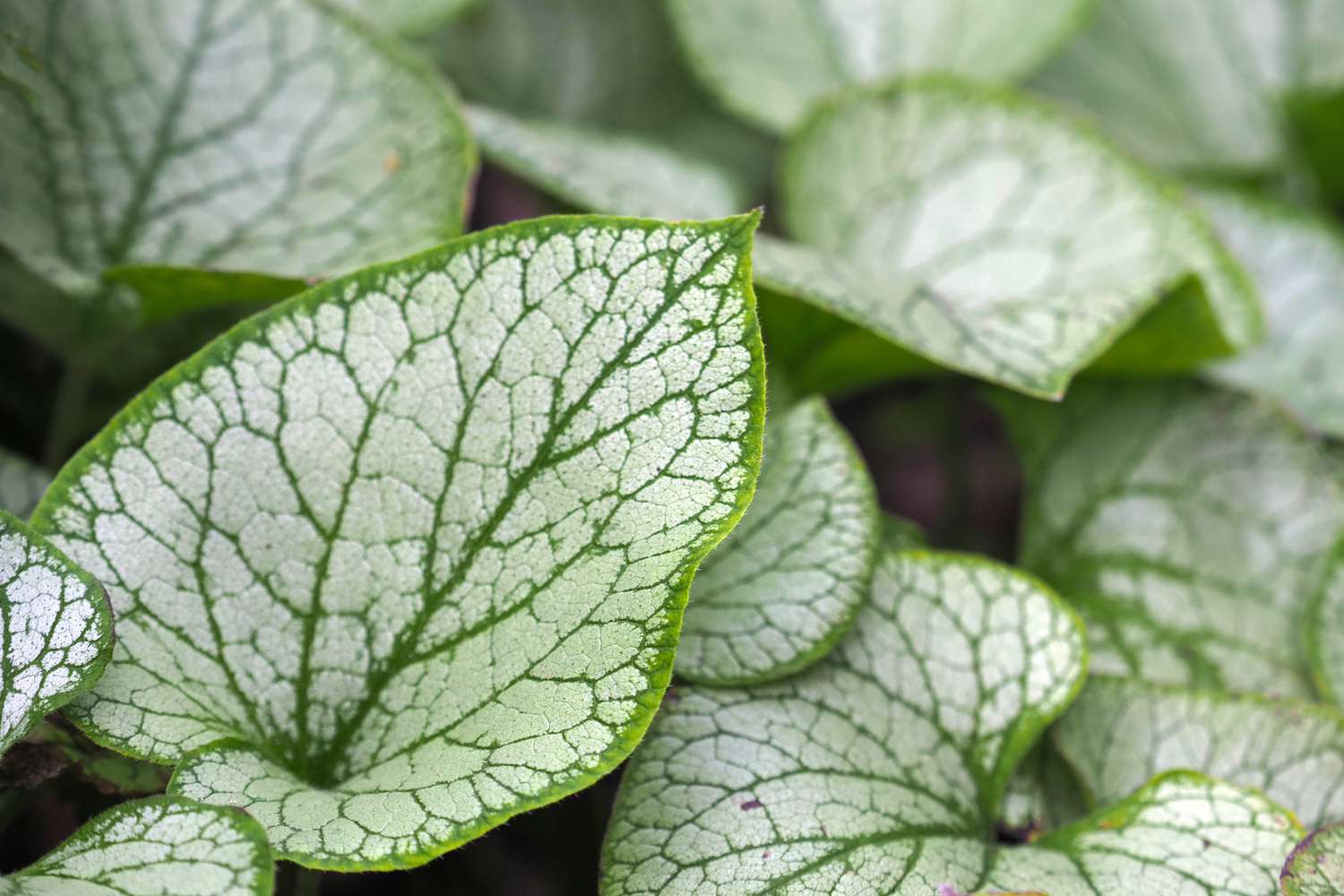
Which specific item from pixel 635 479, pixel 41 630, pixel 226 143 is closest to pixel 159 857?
pixel 41 630

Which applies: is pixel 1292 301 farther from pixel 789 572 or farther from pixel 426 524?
pixel 426 524

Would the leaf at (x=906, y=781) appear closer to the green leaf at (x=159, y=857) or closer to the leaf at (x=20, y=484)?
the green leaf at (x=159, y=857)

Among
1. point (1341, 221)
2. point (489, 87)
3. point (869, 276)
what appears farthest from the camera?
point (1341, 221)

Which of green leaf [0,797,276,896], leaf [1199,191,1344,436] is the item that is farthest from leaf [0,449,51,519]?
leaf [1199,191,1344,436]

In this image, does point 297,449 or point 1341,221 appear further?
point 1341,221

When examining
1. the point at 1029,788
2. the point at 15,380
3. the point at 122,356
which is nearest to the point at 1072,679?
the point at 1029,788

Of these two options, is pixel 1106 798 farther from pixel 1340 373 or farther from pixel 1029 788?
pixel 1340 373

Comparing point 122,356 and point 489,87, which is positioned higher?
point 489,87

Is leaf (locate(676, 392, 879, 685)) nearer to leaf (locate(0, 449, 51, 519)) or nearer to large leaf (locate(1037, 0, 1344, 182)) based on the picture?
leaf (locate(0, 449, 51, 519))

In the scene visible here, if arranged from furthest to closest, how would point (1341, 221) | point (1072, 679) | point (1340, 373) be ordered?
point (1341, 221) < point (1340, 373) < point (1072, 679)
